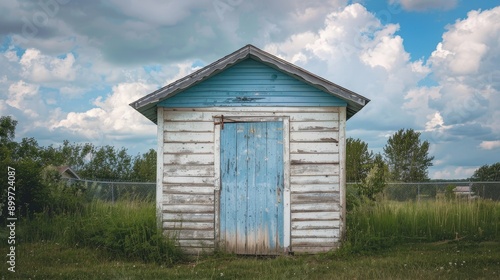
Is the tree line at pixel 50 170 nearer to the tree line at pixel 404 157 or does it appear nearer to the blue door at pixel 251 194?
the blue door at pixel 251 194

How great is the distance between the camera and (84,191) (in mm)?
16531

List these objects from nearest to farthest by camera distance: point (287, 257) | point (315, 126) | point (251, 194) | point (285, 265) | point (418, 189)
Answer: point (285, 265)
point (287, 257)
point (251, 194)
point (315, 126)
point (418, 189)

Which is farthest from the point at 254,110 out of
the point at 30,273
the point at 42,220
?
the point at 42,220

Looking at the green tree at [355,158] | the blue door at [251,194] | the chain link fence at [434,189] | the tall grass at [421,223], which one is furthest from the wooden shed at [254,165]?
the green tree at [355,158]

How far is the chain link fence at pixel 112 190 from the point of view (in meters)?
16.5

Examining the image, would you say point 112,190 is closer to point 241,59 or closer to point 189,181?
point 189,181

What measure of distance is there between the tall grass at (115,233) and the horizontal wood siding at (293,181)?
0.44 metres

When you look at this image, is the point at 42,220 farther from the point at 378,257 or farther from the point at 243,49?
the point at 378,257

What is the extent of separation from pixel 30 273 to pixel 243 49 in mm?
6245

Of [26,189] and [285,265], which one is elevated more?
[26,189]

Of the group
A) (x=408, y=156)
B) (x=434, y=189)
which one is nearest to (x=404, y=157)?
(x=408, y=156)

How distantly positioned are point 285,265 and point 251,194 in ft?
5.87

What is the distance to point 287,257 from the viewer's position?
10719 millimetres

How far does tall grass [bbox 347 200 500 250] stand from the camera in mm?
11898
